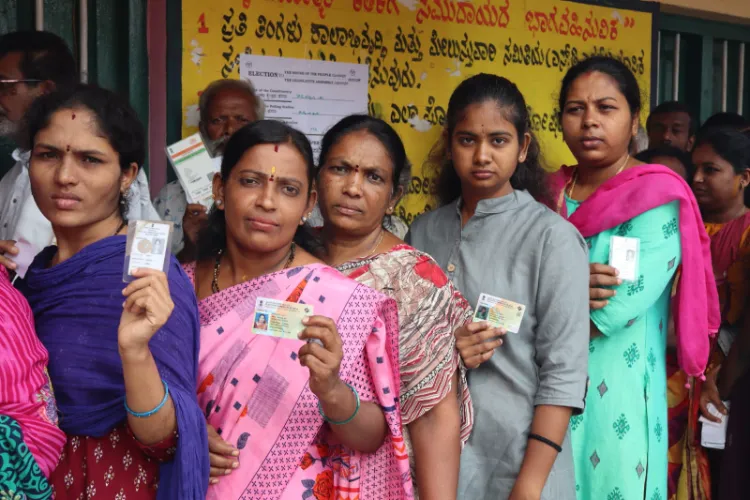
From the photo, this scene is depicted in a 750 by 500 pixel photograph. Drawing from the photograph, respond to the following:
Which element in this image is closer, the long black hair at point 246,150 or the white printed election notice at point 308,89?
the long black hair at point 246,150

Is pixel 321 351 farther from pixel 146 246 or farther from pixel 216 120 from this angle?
pixel 216 120

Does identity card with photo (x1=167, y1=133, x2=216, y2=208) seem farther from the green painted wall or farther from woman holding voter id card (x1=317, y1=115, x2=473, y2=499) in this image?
woman holding voter id card (x1=317, y1=115, x2=473, y2=499)

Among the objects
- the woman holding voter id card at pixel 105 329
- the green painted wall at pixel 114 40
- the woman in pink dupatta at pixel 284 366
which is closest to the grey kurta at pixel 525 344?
the woman in pink dupatta at pixel 284 366

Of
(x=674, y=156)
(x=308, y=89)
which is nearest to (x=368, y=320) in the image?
(x=308, y=89)

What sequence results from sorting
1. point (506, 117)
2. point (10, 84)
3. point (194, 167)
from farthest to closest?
1. point (194, 167)
2. point (10, 84)
3. point (506, 117)

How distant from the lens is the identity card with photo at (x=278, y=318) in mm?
2059

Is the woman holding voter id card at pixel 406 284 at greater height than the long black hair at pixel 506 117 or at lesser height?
lesser

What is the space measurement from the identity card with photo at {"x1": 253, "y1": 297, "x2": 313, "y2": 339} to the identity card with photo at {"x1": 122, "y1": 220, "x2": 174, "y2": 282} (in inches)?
11.6

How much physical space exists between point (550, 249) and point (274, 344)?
96 cm

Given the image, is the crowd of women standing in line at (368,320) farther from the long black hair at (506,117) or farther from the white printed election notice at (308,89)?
the white printed election notice at (308,89)

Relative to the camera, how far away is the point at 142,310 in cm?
187

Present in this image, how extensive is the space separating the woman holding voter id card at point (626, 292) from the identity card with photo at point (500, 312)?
450mm

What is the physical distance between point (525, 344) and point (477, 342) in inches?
Result: 8.8

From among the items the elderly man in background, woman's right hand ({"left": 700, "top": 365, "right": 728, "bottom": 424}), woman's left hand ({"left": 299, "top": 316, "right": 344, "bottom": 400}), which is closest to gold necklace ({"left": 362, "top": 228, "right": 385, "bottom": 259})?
woman's left hand ({"left": 299, "top": 316, "right": 344, "bottom": 400})
